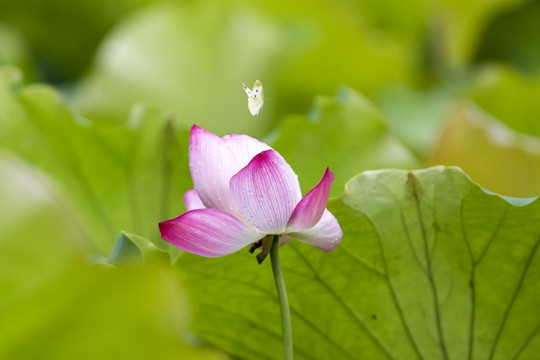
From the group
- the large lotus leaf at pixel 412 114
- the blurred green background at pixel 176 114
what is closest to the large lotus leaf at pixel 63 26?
the blurred green background at pixel 176 114

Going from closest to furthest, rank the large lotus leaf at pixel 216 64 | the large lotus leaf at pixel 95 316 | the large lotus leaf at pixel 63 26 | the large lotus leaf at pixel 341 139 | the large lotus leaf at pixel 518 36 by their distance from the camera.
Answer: the large lotus leaf at pixel 95 316, the large lotus leaf at pixel 341 139, the large lotus leaf at pixel 216 64, the large lotus leaf at pixel 63 26, the large lotus leaf at pixel 518 36

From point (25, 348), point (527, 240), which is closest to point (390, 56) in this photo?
point (527, 240)

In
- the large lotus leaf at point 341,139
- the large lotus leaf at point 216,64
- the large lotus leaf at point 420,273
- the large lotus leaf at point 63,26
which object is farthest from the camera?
the large lotus leaf at point 63,26

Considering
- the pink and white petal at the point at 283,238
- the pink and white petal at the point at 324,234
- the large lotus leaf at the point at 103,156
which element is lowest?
the large lotus leaf at the point at 103,156

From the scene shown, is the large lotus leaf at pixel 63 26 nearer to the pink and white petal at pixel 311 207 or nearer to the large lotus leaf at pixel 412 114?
the large lotus leaf at pixel 412 114

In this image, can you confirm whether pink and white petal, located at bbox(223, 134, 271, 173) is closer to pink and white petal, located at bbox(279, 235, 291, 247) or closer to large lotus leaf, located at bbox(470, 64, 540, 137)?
pink and white petal, located at bbox(279, 235, 291, 247)

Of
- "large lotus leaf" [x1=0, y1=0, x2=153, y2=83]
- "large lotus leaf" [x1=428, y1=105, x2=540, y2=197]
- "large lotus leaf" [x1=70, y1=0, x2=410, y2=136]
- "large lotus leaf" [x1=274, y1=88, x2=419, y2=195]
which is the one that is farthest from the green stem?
"large lotus leaf" [x1=0, y1=0, x2=153, y2=83]

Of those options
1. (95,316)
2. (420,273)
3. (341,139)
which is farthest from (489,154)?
(95,316)

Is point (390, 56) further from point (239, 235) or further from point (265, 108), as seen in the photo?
point (239, 235)
